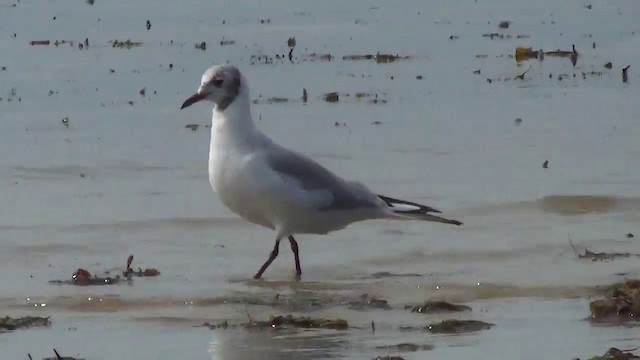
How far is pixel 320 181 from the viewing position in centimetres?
955

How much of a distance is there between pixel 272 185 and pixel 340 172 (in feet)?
9.73

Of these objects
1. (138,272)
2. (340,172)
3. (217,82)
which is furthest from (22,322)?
(340,172)

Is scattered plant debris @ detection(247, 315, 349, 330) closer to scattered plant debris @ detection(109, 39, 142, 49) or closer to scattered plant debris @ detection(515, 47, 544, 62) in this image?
scattered plant debris @ detection(515, 47, 544, 62)

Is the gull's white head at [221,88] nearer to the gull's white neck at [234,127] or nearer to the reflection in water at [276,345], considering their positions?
the gull's white neck at [234,127]

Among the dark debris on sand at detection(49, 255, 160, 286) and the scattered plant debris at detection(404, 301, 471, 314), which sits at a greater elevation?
the scattered plant debris at detection(404, 301, 471, 314)

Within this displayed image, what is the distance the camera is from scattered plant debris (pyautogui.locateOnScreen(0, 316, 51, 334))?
7.57 m

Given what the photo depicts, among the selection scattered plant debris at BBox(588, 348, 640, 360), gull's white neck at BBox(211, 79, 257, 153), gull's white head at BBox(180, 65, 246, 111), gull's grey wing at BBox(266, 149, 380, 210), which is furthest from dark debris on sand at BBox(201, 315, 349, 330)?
gull's white head at BBox(180, 65, 246, 111)

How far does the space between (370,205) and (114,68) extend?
869cm

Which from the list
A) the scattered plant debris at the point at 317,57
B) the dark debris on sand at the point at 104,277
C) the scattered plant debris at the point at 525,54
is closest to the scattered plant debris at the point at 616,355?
the dark debris on sand at the point at 104,277

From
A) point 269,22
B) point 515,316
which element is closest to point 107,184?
point 515,316

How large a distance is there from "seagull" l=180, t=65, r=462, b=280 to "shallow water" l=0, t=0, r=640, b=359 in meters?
0.25

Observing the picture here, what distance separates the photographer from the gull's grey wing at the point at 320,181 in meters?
9.39

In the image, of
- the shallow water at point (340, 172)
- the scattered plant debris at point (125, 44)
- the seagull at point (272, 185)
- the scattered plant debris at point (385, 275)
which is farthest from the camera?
the scattered plant debris at point (125, 44)

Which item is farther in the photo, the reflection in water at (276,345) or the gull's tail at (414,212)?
the gull's tail at (414,212)
